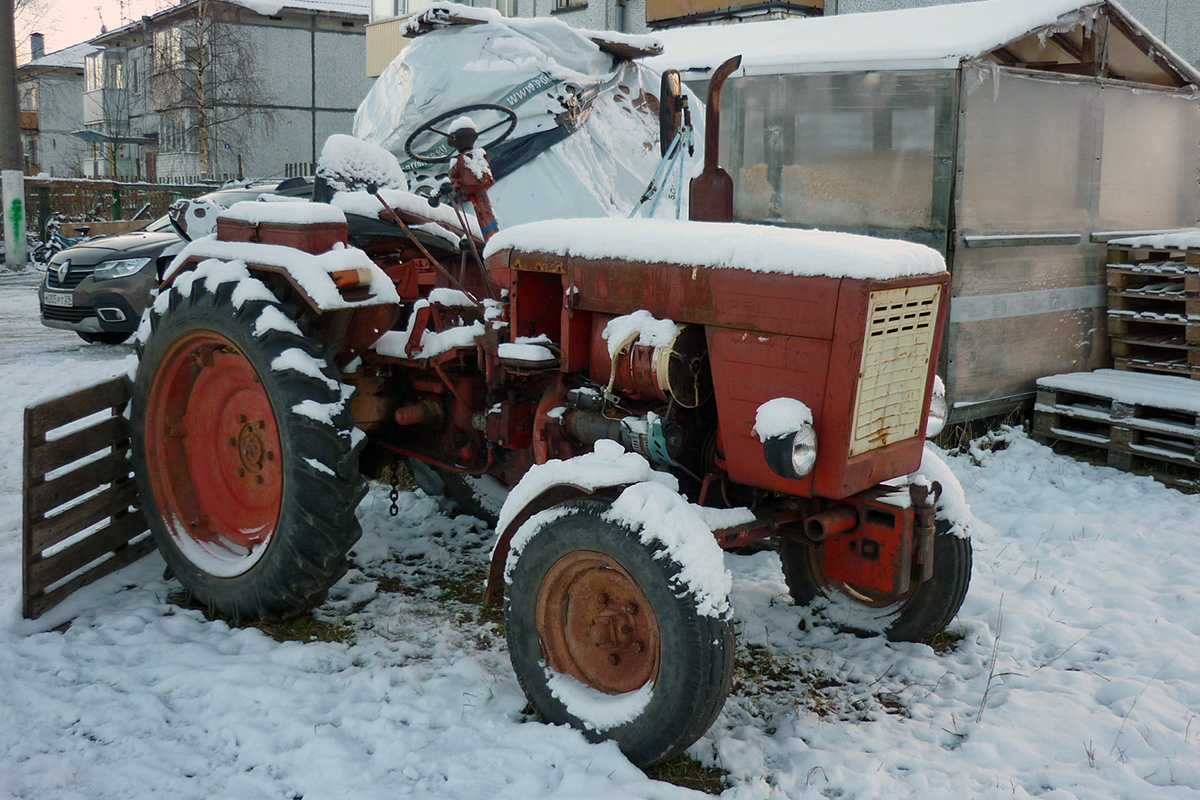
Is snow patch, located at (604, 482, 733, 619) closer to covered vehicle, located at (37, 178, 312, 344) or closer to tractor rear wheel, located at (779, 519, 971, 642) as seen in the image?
tractor rear wheel, located at (779, 519, 971, 642)

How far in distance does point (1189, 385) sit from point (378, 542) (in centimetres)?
456

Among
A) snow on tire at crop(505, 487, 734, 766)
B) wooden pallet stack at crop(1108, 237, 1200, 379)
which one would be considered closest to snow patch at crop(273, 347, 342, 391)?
snow on tire at crop(505, 487, 734, 766)

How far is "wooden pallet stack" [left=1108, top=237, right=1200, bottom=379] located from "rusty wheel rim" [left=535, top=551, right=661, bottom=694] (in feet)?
15.2

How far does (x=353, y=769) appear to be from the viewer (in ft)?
8.42

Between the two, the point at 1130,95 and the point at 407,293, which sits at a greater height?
the point at 1130,95

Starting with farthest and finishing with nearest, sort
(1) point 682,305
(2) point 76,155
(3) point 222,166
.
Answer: (2) point 76,155
(3) point 222,166
(1) point 682,305

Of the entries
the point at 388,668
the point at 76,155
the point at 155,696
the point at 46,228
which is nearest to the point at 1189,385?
the point at 388,668

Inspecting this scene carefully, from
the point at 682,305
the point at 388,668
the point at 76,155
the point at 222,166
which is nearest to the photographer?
the point at 682,305

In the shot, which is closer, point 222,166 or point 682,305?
point 682,305

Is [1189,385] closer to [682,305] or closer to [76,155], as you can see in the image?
[682,305]

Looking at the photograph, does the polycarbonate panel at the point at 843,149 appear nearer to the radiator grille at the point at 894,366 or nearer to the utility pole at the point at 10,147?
the radiator grille at the point at 894,366

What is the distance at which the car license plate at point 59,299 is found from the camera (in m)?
8.69

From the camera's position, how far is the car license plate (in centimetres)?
869

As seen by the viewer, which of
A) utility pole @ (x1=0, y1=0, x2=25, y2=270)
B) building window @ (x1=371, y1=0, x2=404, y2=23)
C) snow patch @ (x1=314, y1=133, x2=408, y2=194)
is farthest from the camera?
building window @ (x1=371, y1=0, x2=404, y2=23)
